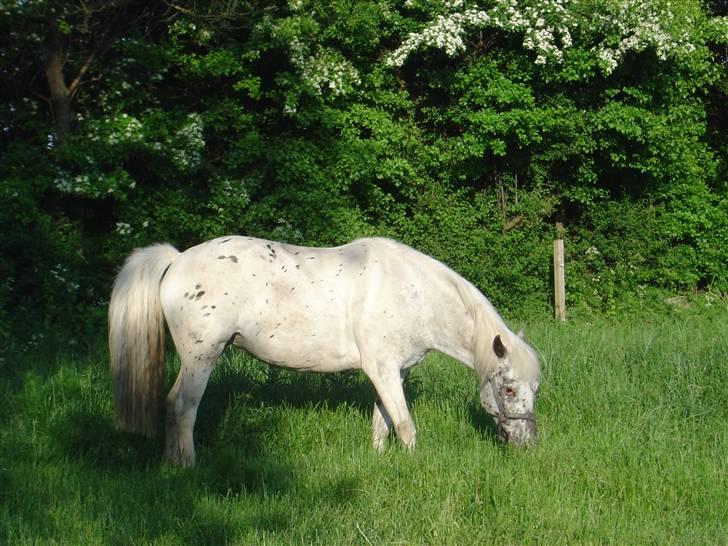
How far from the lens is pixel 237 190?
12727 mm

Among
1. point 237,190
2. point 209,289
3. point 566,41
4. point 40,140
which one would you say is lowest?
point 209,289

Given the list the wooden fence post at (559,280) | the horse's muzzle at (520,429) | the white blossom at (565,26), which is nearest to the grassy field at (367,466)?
the horse's muzzle at (520,429)

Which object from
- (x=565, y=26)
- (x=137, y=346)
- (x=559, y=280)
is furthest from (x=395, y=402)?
(x=565, y=26)

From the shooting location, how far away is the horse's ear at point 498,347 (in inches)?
207

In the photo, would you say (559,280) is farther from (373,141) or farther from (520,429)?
(520,429)

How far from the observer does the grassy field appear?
4102 mm

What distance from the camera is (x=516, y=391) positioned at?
17.7 feet

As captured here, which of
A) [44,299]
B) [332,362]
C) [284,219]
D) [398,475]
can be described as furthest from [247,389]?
[284,219]

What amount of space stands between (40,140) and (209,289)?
26.3ft

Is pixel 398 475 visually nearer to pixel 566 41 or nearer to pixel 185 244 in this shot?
pixel 185 244

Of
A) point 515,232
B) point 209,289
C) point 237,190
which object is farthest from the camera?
point 515,232

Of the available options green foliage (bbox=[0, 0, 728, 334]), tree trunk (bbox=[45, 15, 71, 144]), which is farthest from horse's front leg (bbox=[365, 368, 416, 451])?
tree trunk (bbox=[45, 15, 71, 144])

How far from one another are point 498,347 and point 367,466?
48.6 inches

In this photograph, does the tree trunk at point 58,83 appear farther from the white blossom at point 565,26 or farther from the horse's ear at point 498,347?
the horse's ear at point 498,347
